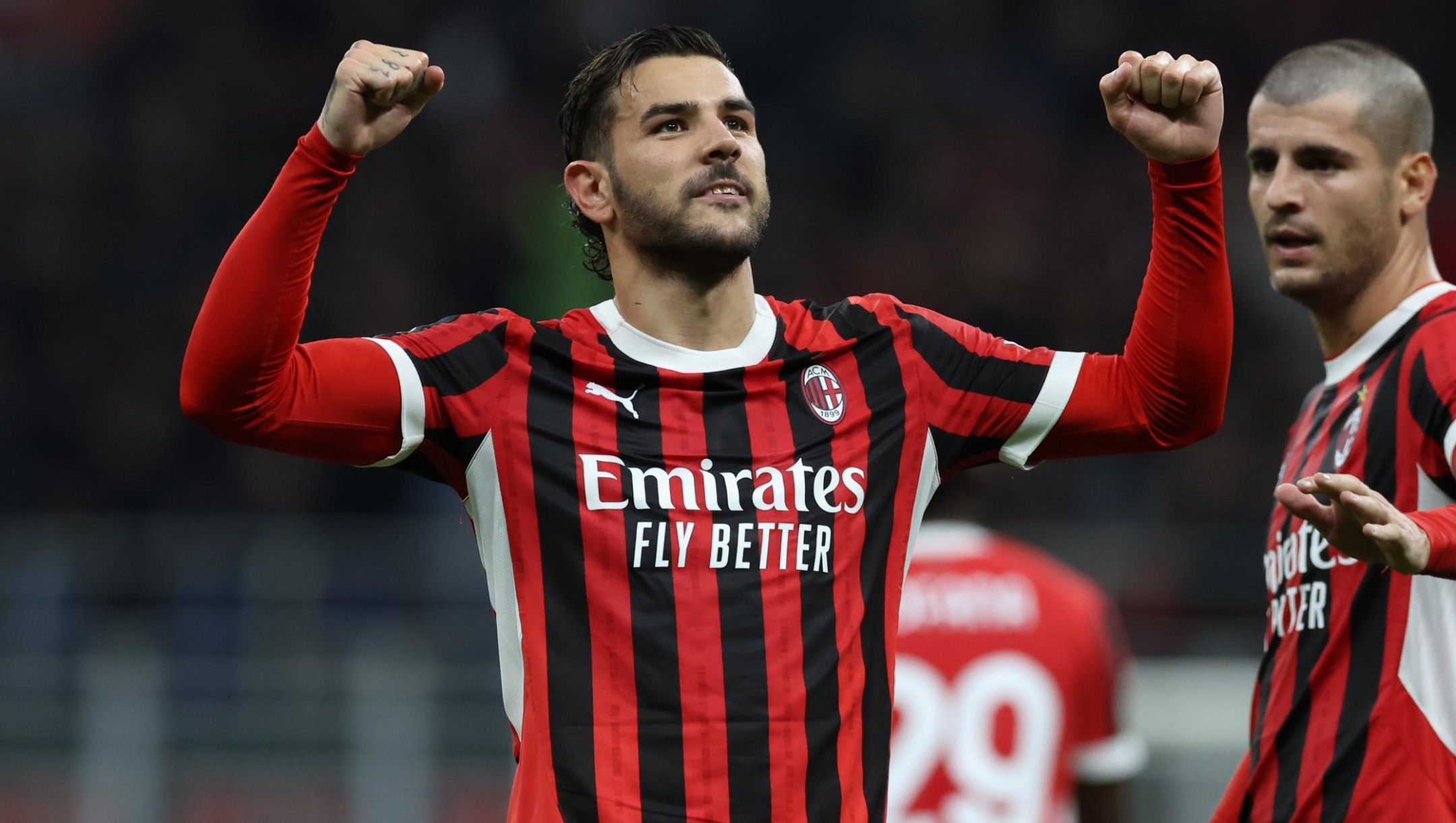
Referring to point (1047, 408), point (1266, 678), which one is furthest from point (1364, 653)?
point (1047, 408)

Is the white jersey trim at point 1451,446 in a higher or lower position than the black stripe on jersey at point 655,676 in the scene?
higher

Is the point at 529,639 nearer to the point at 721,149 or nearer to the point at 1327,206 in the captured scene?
the point at 721,149

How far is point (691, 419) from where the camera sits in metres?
3.15

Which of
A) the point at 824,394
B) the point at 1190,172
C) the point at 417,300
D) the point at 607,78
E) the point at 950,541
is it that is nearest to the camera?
the point at 1190,172

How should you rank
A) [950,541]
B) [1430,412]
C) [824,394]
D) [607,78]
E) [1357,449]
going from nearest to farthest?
[824,394] < [1430,412] < [607,78] < [1357,449] < [950,541]

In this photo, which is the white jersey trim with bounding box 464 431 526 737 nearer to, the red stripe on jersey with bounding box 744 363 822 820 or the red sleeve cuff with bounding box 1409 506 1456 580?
the red stripe on jersey with bounding box 744 363 822 820

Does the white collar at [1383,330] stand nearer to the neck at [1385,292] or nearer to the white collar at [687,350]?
the neck at [1385,292]

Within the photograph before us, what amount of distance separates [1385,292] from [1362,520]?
1083 mm

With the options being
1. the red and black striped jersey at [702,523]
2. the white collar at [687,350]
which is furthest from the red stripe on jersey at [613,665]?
the white collar at [687,350]

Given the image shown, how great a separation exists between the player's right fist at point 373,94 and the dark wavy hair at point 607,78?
0.50 meters

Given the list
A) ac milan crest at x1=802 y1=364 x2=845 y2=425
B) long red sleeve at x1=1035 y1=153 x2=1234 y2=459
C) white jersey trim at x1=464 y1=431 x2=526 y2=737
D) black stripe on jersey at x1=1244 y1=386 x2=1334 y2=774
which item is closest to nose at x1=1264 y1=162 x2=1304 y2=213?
black stripe on jersey at x1=1244 y1=386 x2=1334 y2=774

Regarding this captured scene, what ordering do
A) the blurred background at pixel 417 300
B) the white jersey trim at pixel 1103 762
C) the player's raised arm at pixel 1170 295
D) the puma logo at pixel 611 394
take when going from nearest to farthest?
the player's raised arm at pixel 1170 295 < the puma logo at pixel 611 394 < the white jersey trim at pixel 1103 762 < the blurred background at pixel 417 300

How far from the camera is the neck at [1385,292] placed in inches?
147

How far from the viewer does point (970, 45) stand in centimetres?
1334
